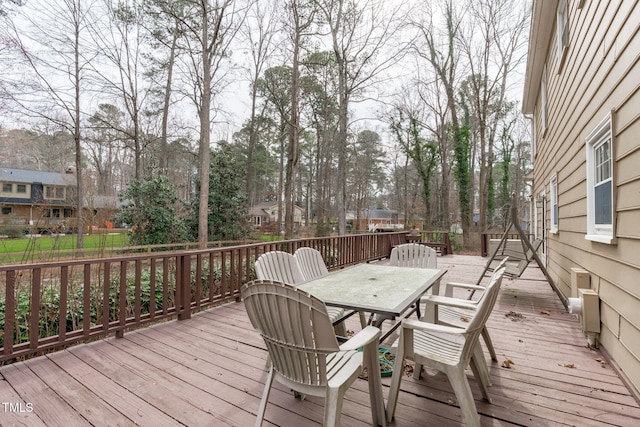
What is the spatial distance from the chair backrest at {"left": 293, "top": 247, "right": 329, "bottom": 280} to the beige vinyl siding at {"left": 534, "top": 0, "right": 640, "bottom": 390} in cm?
239

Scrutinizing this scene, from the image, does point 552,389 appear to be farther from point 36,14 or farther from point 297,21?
point 36,14

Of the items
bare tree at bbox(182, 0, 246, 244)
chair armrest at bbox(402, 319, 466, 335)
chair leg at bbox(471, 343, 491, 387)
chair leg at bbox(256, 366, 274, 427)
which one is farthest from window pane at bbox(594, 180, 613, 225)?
bare tree at bbox(182, 0, 246, 244)

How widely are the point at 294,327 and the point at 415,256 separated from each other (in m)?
2.84

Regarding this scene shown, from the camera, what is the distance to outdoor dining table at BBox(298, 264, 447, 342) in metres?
1.91

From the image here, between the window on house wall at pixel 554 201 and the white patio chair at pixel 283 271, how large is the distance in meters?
4.47

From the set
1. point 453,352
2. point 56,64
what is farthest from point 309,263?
point 56,64

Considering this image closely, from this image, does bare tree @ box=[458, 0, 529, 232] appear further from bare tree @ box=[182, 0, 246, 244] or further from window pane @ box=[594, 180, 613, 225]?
window pane @ box=[594, 180, 613, 225]

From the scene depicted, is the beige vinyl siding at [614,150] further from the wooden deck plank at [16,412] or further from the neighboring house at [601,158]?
the wooden deck plank at [16,412]

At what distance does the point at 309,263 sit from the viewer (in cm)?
335

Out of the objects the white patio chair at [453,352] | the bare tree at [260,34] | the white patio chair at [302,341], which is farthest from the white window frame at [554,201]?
the bare tree at [260,34]

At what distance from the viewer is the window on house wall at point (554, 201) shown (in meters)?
5.19

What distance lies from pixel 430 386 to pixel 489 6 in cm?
1525

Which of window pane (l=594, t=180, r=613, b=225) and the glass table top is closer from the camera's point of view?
the glass table top

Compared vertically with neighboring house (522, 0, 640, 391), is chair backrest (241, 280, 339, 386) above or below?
below
